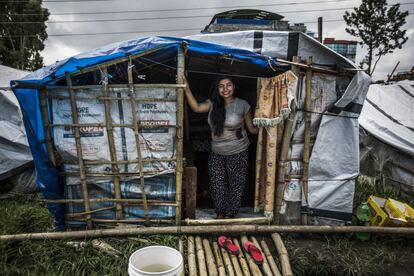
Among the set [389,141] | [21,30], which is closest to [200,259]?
[389,141]

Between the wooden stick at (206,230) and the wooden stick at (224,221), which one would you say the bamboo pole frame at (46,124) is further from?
the wooden stick at (224,221)

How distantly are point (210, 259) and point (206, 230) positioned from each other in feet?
1.37

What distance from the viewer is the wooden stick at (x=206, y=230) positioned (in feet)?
10.4

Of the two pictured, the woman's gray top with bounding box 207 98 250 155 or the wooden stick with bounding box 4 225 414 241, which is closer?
the wooden stick with bounding box 4 225 414 241

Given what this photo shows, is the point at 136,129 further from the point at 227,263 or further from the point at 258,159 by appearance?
the point at 227,263

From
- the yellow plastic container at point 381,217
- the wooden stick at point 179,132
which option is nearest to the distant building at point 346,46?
the yellow plastic container at point 381,217

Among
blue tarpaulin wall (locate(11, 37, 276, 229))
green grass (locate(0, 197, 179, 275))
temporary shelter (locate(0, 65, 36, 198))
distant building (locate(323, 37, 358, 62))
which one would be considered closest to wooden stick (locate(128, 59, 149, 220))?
blue tarpaulin wall (locate(11, 37, 276, 229))

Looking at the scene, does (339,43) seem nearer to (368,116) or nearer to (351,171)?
(368,116)

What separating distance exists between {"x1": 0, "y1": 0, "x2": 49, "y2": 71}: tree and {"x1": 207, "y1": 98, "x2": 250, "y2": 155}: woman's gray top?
18058 mm

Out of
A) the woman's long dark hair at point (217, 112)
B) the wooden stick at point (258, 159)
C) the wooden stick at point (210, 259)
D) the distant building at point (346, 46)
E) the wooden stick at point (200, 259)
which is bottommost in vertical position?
the wooden stick at point (210, 259)

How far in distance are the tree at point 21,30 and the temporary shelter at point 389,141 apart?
750 inches

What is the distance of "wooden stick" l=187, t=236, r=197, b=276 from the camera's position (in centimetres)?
277

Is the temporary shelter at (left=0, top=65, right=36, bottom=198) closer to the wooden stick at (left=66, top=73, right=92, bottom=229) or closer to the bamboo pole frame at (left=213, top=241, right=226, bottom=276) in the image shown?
the wooden stick at (left=66, top=73, right=92, bottom=229)

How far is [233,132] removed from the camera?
3533 mm
